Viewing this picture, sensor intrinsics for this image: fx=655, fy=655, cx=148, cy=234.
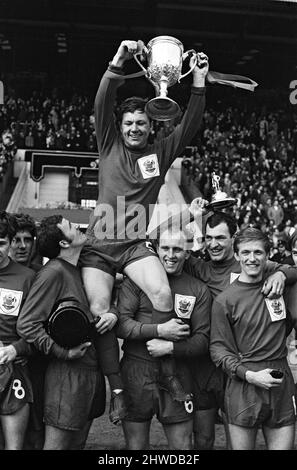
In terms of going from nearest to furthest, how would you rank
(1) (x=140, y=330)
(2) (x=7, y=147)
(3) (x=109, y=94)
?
(1) (x=140, y=330)
(3) (x=109, y=94)
(2) (x=7, y=147)

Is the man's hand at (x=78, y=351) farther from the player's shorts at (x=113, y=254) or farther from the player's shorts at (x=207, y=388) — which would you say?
the player's shorts at (x=207, y=388)

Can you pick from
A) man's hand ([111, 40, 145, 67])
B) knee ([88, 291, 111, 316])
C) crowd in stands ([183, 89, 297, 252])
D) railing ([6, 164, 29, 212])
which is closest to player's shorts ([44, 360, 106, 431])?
knee ([88, 291, 111, 316])

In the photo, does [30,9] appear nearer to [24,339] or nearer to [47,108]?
[47,108]

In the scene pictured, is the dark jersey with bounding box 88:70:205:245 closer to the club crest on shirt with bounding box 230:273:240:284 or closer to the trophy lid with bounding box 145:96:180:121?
the trophy lid with bounding box 145:96:180:121

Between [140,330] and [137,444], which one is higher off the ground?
[140,330]

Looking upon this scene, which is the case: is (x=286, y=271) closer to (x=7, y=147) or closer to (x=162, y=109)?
(x=162, y=109)

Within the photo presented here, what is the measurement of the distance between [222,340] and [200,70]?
1.72 metres

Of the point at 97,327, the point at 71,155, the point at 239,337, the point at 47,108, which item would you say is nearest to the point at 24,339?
the point at 97,327

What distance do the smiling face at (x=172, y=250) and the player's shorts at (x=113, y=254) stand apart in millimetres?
107

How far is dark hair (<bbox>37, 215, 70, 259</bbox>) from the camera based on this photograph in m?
3.84

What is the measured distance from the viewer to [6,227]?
3.74 m

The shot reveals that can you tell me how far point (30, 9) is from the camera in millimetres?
23172

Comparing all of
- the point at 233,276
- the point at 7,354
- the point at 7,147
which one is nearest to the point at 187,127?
the point at 233,276

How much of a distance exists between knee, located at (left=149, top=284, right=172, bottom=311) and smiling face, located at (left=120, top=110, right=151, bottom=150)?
984mm
